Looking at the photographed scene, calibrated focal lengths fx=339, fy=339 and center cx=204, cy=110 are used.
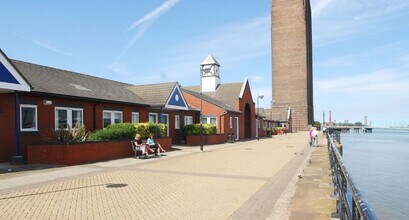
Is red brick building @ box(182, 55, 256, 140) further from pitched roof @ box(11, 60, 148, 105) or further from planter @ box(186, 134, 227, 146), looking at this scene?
pitched roof @ box(11, 60, 148, 105)

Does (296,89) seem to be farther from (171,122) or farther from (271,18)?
(171,122)

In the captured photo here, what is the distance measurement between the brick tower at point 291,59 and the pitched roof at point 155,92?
248 feet

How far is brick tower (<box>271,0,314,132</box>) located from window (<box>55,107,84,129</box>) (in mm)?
84001

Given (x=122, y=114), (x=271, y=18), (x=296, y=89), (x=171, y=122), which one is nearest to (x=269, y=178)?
(x=122, y=114)

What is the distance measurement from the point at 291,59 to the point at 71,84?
8877 centimetres

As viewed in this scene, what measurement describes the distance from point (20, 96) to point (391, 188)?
695 inches

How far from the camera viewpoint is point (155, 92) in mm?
26625

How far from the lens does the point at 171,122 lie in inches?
1141

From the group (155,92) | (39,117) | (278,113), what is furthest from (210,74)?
(278,113)

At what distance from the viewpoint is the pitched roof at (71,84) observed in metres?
17.9

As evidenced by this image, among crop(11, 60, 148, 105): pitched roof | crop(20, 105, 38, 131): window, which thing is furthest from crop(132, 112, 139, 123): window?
crop(20, 105, 38, 131): window

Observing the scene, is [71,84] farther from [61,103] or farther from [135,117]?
[135,117]

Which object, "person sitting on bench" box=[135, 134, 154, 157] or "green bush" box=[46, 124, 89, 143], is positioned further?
"person sitting on bench" box=[135, 134, 154, 157]

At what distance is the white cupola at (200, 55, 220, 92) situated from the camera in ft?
156
